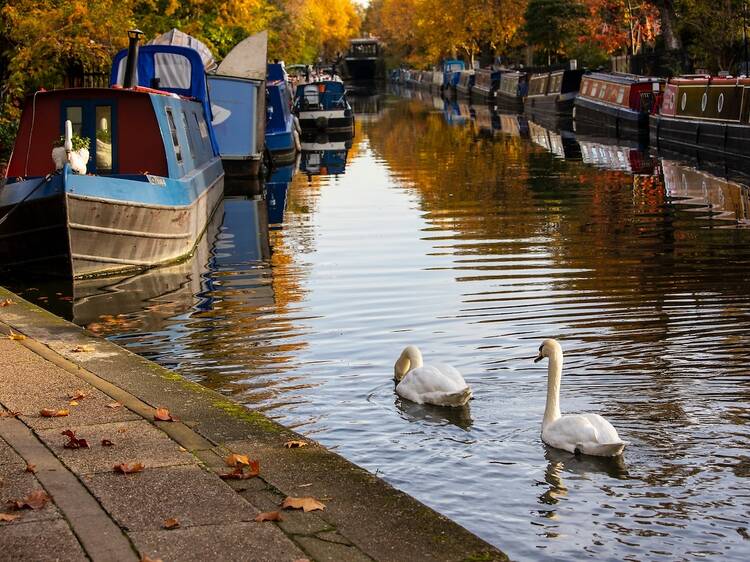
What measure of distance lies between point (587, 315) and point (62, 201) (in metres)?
6.82

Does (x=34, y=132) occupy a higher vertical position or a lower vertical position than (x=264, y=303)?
higher

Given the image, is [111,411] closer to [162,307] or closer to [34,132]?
[162,307]

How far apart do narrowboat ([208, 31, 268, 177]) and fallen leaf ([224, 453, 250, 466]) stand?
83.2 feet

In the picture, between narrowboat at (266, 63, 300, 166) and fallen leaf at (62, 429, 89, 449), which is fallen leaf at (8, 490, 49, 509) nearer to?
fallen leaf at (62, 429, 89, 449)

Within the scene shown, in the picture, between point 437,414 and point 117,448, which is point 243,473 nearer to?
point 117,448

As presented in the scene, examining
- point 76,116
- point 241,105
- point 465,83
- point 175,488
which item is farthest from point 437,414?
point 465,83

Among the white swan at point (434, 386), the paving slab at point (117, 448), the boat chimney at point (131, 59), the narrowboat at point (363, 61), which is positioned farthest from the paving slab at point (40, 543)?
the narrowboat at point (363, 61)

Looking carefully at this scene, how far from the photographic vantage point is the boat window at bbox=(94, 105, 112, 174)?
63.9ft

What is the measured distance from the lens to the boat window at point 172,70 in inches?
1120

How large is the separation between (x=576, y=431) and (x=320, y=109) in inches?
1830

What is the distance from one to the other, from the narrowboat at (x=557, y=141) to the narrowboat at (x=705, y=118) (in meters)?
2.72

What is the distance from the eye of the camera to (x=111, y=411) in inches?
325

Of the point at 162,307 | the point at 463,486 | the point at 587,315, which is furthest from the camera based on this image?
the point at 162,307

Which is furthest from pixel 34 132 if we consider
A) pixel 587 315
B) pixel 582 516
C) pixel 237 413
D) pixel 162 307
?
pixel 582 516
